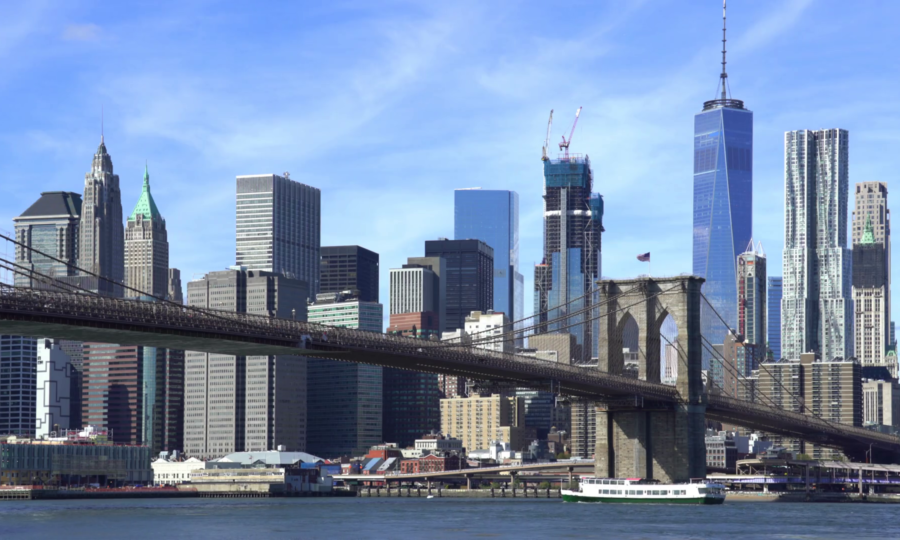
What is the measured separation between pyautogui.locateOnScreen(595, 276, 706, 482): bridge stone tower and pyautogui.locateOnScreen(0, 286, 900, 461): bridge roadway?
1.16 meters

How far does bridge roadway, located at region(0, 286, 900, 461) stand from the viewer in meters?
64.9

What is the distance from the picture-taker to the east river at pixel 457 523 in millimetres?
64750

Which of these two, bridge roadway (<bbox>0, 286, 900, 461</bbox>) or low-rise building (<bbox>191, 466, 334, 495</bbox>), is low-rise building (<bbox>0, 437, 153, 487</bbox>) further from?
bridge roadway (<bbox>0, 286, 900, 461</bbox>)

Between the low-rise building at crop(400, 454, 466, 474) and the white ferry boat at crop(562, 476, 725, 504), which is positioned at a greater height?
the white ferry boat at crop(562, 476, 725, 504)

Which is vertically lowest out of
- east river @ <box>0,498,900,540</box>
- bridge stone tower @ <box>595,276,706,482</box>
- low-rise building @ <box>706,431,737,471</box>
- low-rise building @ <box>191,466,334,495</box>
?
low-rise building @ <box>191,466,334,495</box>

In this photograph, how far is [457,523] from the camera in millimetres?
74625

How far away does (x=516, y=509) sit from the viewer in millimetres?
93500

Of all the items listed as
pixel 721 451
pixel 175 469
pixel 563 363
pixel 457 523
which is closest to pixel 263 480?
pixel 175 469

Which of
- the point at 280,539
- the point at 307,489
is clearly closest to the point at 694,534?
the point at 280,539

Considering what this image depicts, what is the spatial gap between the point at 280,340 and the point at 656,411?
3213cm

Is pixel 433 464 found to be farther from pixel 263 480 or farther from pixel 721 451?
pixel 721 451

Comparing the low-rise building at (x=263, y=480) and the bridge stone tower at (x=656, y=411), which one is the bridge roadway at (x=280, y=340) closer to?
the bridge stone tower at (x=656, y=411)

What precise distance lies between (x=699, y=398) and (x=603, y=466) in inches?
298

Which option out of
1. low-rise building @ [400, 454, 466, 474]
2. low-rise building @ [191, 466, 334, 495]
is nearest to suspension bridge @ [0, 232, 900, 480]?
low-rise building @ [191, 466, 334, 495]
